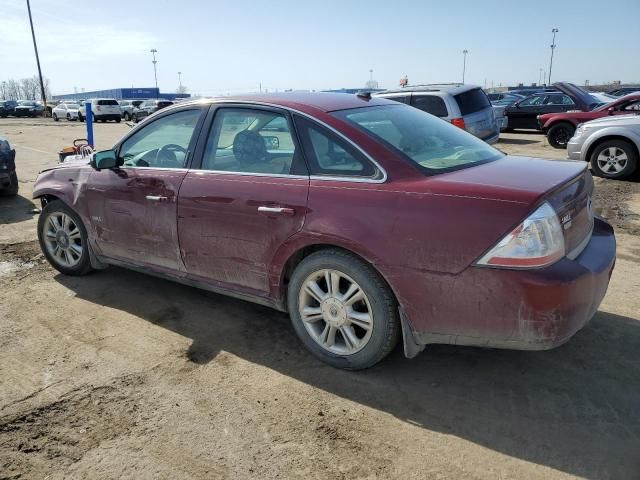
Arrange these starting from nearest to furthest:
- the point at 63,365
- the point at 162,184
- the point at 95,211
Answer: the point at 63,365, the point at 162,184, the point at 95,211

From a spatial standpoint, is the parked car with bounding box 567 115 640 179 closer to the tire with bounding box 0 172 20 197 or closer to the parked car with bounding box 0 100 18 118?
the tire with bounding box 0 172 20 197

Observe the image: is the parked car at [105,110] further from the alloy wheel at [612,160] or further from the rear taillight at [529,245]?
the rear taillight at [529,245]

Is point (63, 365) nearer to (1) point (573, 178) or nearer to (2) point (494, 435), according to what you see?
(2) point (494, 435)

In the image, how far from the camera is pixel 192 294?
175 inches

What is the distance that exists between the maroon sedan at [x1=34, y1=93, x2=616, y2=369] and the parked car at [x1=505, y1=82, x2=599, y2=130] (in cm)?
1622

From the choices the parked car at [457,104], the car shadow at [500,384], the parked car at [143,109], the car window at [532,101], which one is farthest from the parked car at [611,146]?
the parked car at [143,109]

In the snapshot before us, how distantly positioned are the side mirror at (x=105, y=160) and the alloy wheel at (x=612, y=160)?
8.58 m

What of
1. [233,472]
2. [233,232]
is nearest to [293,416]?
[233,472]

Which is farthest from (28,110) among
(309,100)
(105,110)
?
(309,100)

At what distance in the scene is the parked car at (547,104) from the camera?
1745 cm

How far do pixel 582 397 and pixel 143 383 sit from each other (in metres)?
2.53

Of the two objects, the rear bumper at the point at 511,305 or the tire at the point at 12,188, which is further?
the tire at the point at 12,188

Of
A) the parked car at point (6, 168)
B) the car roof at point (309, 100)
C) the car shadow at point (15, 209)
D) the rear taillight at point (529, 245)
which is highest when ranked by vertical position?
the car roof at point (309, 100)

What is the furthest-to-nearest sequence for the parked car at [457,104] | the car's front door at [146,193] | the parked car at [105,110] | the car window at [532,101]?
1. the parked car at [105,110]
2. the car window at [532,101]
3. the parked car at [457,104]
4. the car's front door at [146,193]
